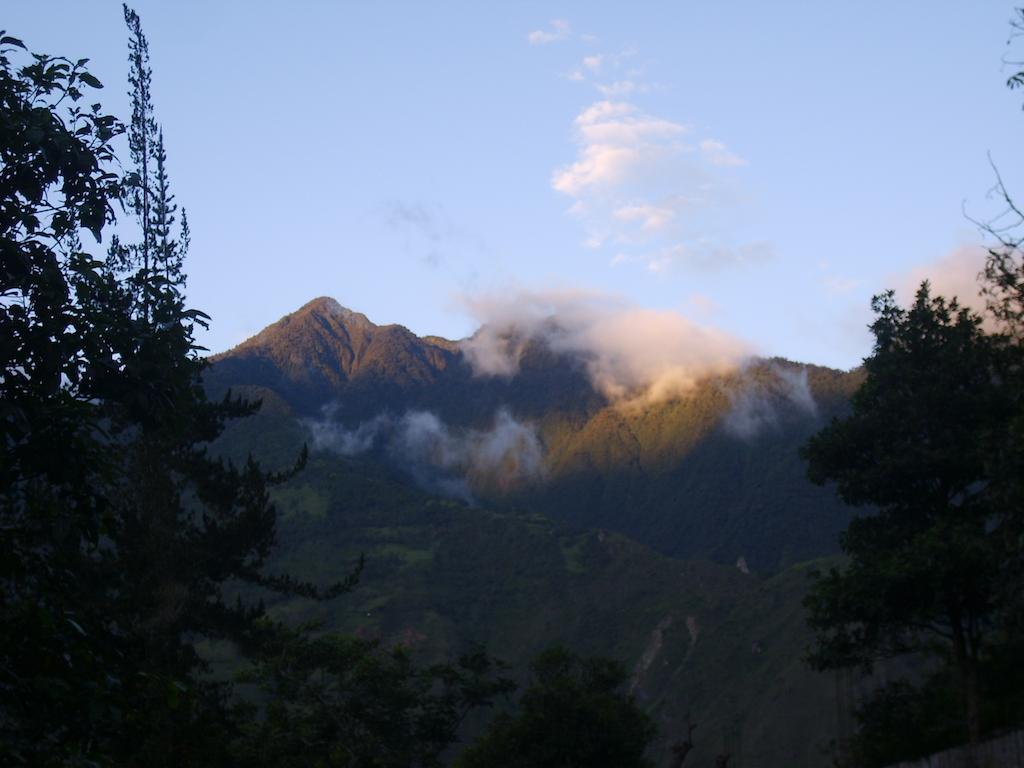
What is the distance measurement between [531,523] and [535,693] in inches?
3940

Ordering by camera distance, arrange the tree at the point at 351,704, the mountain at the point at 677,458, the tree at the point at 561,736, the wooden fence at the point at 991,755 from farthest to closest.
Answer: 1. the mountain at the point at 677,458
2. the tree at the point at 561,736
3. the tree at the point at 351,704
4. the wooden fence at the point at 991,755

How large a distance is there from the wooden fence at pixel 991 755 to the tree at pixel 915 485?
51 centimetres

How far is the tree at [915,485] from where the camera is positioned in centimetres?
1884

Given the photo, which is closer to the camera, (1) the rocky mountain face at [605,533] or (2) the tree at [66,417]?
(2) the tree at [66,417]

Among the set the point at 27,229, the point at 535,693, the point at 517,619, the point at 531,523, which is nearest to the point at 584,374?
the point at 531,523

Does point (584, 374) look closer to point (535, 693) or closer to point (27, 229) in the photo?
point (535, 693)

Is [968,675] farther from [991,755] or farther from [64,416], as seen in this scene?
[64,416]

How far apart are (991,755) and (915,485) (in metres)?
5.37

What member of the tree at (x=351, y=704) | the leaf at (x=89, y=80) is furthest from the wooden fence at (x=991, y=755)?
the leaf at (x=89, y=80)

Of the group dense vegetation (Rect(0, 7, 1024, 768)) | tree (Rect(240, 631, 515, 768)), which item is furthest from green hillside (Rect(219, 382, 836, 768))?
tree (Rect(240, 631, 515, 768))

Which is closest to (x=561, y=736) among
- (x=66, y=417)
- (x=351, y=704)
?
(x=351, y=704)

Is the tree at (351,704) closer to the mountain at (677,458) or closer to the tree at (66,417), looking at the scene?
the tree at (66,417)

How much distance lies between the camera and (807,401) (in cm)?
15650

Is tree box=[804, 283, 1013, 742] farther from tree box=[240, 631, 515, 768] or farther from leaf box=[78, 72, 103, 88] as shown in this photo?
leaf box=[78, 72, 103, 88]
